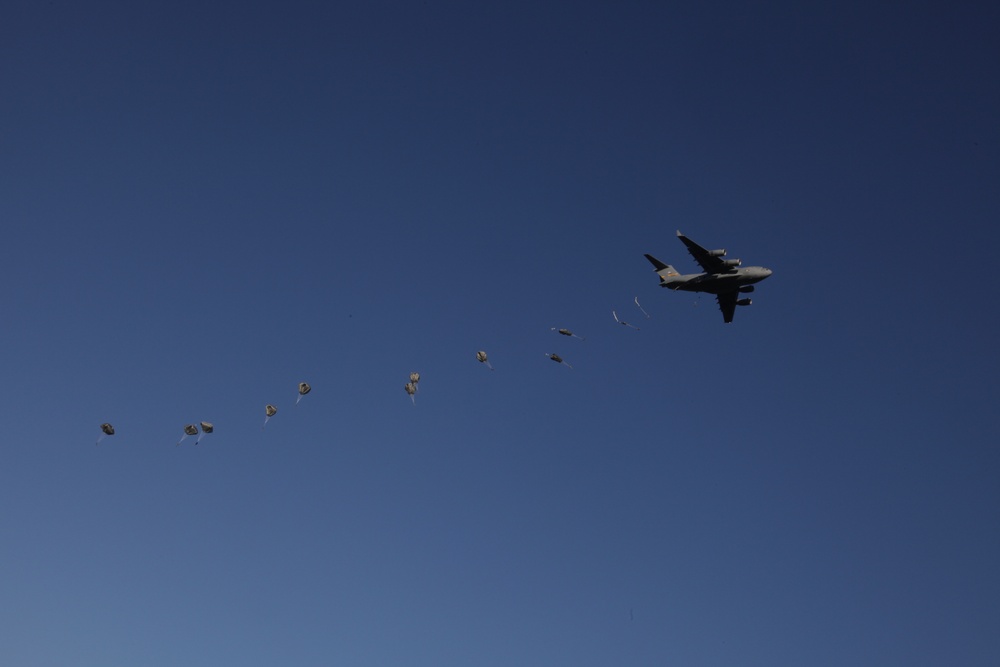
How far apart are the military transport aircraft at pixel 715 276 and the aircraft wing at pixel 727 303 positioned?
0.58 feet

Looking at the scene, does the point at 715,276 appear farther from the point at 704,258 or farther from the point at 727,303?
the point at 727,303

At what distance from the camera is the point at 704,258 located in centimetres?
7700

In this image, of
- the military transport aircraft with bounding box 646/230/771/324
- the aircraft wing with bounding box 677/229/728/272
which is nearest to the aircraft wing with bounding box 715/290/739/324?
the military transport aircraft with bounding box 646/230/771/324

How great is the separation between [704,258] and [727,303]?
8.90 meters

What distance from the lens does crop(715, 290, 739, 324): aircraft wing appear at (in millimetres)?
81831

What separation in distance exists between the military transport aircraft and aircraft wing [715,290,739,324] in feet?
0.58

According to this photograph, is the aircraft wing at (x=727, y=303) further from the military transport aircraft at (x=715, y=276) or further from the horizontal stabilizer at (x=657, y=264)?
the horizontal stabilizer at (x=657, y=264)

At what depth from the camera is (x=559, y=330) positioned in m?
63.3

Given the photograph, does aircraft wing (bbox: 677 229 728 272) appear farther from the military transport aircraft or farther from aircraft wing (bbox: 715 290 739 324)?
aircraft wing (bbox: 715 290 739 324)

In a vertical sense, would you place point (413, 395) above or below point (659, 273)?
below

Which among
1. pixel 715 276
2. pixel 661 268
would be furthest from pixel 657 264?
pixel 715 276

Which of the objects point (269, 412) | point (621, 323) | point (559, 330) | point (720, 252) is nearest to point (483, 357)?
point (559, 330)

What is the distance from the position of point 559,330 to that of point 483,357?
25.5ft

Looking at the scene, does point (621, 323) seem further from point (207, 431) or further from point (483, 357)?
point (207, 431)
